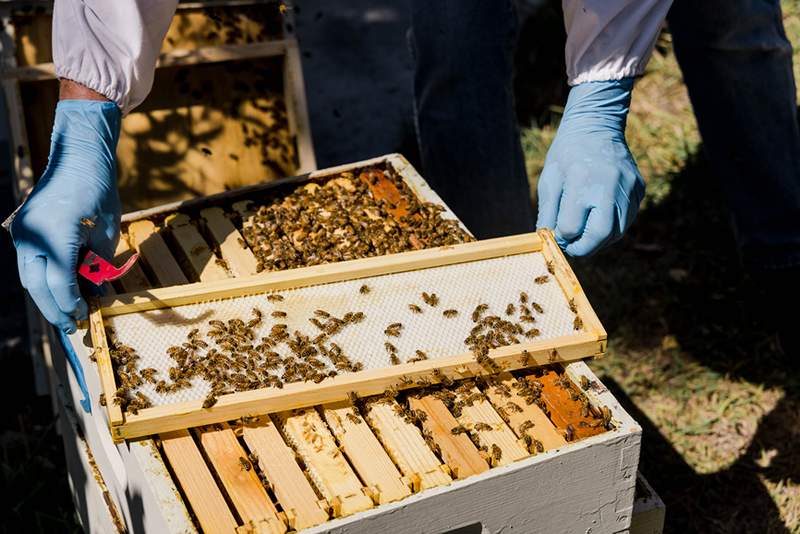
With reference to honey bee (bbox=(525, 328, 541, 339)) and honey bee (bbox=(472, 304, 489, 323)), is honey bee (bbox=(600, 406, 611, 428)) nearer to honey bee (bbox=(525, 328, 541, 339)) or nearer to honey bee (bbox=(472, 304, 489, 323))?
honey bee (bbox=(525, 328, 541, 339))

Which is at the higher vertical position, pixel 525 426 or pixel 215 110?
pixel 215 110

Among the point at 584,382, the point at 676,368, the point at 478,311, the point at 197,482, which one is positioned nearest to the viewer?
the point at 197,482

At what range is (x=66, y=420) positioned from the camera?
152 inches

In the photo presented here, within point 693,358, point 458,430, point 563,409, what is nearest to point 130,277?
point 458,430

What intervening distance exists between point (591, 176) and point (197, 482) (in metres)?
1.77

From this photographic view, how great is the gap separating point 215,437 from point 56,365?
142cm

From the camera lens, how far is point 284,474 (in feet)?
8.70

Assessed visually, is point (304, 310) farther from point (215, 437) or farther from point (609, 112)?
point (609, 112)

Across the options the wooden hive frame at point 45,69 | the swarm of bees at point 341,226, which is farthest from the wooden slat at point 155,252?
the wooden hive frame at point 45,69

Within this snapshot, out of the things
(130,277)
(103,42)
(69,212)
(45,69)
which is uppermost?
(103,42)

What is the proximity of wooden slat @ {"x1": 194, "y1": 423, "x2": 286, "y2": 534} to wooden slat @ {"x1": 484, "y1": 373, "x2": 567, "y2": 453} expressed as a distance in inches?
31.0

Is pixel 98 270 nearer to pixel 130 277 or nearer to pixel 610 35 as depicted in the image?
pixel 130 277

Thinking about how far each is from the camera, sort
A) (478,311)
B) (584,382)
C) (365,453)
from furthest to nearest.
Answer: (478,311)
(584,382)
(365,453)

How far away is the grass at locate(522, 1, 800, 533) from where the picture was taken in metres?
4.53
